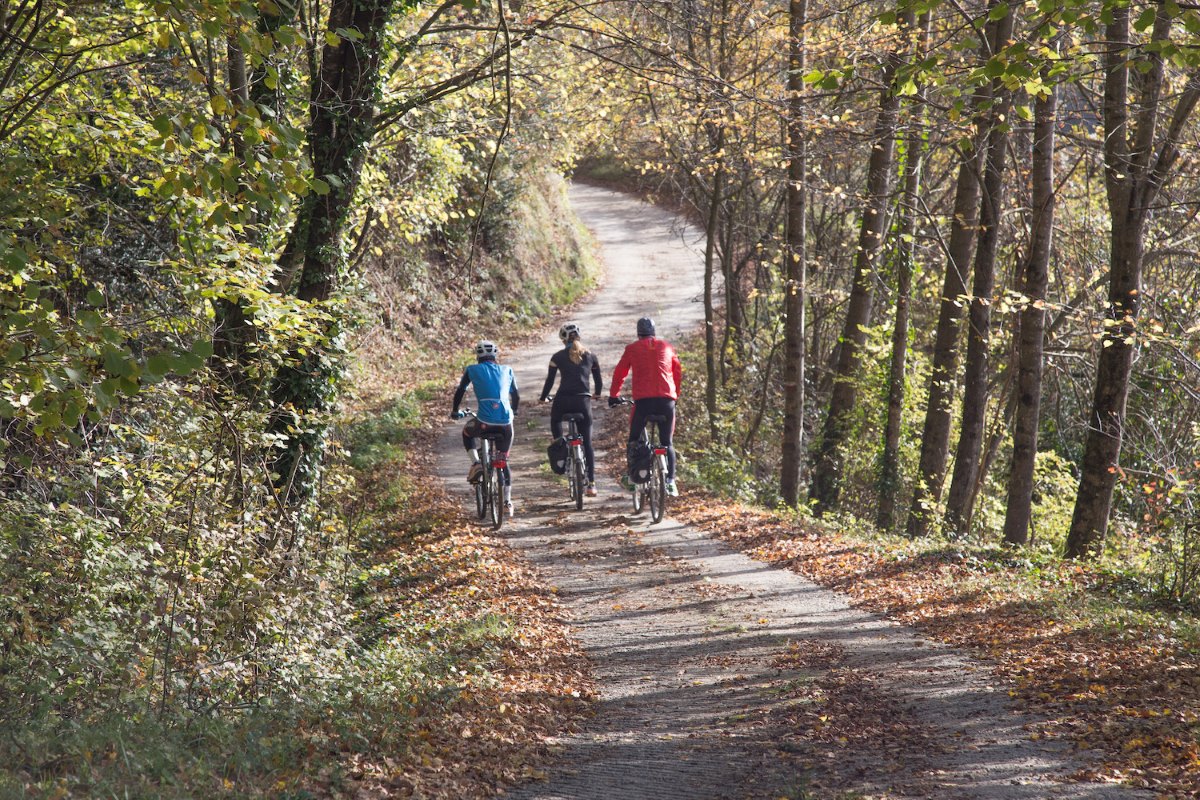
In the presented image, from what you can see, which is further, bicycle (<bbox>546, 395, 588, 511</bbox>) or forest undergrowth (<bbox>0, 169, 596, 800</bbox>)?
bicycle (<bbox>546, 395, 588, 511</bbox>)

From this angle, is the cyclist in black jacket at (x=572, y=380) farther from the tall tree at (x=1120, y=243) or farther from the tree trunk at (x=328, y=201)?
the tall tree at (x=1120, y=243)

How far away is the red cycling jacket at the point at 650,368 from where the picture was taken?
1215 centimetres

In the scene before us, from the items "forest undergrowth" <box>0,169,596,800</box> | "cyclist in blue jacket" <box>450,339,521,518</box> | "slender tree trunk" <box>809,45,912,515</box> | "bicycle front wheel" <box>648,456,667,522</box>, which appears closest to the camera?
"forest undergrowth" <box>0,169,596,800</box>

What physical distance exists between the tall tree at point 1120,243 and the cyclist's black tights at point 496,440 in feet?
22.5

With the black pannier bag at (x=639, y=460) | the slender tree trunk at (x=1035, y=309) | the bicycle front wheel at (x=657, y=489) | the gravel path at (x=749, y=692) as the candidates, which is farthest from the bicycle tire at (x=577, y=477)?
the slender tree trunk at (x=1035, y=309)

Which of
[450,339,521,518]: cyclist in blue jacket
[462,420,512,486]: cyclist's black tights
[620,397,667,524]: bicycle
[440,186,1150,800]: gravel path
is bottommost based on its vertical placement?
[440,186,1150,800]: gravel path

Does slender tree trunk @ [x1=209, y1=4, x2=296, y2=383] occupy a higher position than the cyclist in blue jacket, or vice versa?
slender tree trunk @ [x1=209, y1=4, x2=296, y2=383]

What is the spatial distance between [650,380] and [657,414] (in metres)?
0.48

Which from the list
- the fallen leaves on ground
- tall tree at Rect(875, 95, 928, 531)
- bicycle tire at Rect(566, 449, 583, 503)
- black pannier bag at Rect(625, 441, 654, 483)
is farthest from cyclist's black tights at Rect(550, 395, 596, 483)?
tall tree at Rect(875, 95, 928, 531)

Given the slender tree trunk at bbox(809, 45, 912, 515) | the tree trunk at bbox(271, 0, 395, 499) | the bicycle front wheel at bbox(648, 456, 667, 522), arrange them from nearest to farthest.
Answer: the tree trunk at bbox(271, 0, 395, 499) < the bicycle front wheel at bbox(648, 456, 667, 522) < the slender tree trunk at bbox(809, 45, 912, 515)

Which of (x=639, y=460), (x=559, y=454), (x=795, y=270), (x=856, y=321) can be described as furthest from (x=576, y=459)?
(x=856, y=321)

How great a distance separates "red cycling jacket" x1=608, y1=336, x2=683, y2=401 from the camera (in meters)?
A: 12.1

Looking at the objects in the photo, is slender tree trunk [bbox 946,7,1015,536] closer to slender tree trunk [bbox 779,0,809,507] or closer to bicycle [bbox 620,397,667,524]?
slender tree trunk [bbox 779,0,809,507]

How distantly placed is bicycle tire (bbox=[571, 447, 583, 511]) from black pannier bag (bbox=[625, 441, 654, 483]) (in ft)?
2.50
